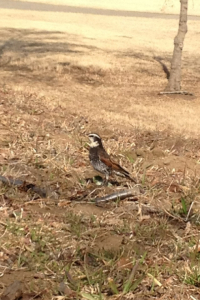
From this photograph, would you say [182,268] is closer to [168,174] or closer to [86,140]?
[168,174]

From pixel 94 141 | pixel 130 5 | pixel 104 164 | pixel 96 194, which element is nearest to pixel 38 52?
pixel 94 141

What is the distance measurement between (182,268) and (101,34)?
2560cm

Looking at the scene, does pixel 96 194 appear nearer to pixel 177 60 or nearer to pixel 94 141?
pixel 94 141

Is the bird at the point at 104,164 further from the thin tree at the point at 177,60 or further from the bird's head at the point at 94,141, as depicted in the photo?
the thin tree at the point at 177,60

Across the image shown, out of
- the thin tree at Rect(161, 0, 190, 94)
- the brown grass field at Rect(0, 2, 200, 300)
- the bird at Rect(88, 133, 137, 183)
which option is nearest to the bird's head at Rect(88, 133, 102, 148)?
the bird at Rect(88, 133, 137, 183)

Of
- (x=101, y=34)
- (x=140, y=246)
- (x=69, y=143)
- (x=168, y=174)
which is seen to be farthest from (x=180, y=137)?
(x=101, y=34)

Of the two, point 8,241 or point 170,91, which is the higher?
point 8,241

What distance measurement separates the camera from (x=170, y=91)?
1551 centimetres

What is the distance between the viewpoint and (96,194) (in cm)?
555

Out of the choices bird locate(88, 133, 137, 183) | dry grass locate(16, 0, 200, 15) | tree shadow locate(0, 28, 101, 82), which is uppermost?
bird locate(88, 133, 137, 183)

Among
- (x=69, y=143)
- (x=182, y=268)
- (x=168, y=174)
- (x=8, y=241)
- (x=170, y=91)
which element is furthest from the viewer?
(x=170, y=91)

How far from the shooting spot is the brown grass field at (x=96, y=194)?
12.5 feet

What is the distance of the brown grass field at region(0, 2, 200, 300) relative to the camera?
3.81m

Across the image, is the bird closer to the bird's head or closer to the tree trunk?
the bird's head
